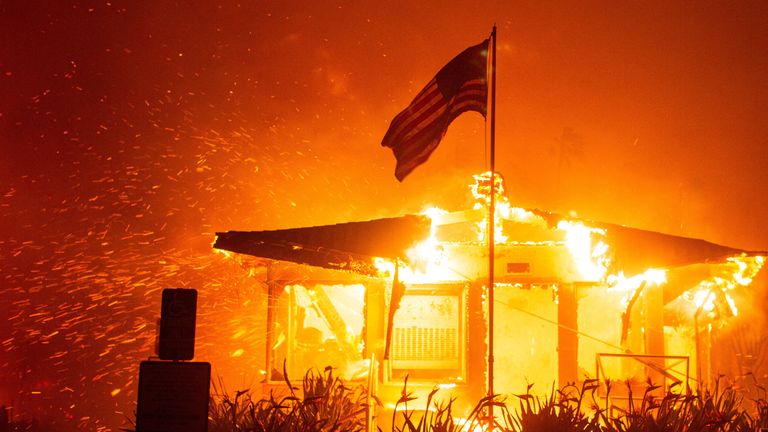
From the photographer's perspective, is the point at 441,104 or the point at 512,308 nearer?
the point at 441,104

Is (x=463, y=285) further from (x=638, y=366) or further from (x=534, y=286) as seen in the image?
(x=638, y=366)

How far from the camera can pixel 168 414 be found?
6.52 metres

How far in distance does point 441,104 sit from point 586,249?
14.3 ft

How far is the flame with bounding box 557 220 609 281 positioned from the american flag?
322 cm

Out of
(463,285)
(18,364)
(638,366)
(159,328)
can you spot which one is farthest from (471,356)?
(18,364)

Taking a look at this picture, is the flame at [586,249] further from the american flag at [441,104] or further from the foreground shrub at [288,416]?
the foreground shrub at [288,416]

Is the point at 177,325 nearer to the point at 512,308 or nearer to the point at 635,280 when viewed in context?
the point at 512,308

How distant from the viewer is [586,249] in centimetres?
1323

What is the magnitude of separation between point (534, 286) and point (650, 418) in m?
5.50

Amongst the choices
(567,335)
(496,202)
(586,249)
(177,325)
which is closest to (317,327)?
(496,202)

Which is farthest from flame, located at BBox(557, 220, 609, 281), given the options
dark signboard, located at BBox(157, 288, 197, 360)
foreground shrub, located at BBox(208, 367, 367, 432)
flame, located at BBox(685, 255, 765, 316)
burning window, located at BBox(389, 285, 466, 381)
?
dark signboard, located at BBox(157, 288, 197, 360)

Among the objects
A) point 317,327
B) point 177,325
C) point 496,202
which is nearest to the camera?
point 177,325

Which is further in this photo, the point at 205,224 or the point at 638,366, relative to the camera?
the point at 205,224

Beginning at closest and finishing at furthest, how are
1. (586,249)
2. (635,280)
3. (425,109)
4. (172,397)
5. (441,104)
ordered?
(172,397)
(441,104)
(425,109)
(635,280)
(586,249)
